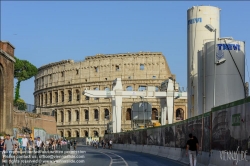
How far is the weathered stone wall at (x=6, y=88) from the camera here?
137 feet

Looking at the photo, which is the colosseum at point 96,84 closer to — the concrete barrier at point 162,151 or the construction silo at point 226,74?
the construction silo at point 226,74

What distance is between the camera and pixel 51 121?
8644 centimetres

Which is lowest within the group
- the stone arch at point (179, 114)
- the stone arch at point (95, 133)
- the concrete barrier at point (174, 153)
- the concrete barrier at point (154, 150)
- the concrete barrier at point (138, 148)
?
the stone arch at point (95, 133)

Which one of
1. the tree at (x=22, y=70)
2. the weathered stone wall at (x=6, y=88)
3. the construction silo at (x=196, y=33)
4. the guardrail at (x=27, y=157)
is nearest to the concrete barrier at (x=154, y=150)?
the construction silo at (x=196, y=33)

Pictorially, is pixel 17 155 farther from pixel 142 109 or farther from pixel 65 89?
pixel 65 89

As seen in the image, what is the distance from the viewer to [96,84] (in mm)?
134000

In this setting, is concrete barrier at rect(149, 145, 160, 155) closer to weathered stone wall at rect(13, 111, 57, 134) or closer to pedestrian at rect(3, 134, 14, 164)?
weathered stone wall at rect(13, 111, 57, 134)

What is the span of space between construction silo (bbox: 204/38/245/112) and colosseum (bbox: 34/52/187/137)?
7871 centimetres

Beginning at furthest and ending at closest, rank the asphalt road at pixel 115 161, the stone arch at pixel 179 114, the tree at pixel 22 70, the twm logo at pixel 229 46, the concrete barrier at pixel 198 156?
the stone arch at pixel 179 114
the tree at pixel 22 70
the twm logo at pixel 229 46
the asphalt road at pixel 115 161
the concrete barrier at pixel 198 156

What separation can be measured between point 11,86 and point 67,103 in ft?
317

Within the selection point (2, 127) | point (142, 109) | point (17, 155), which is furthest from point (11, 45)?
point (142, 109)

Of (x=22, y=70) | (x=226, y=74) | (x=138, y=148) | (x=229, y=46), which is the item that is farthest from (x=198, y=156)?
(x=22, y=70)

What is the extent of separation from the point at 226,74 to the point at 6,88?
19.1 metres

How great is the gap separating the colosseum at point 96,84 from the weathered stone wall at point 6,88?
3345 inches
